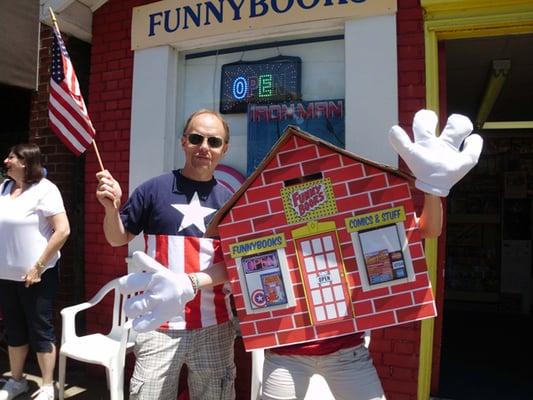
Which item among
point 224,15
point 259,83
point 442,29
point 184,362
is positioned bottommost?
point 184,362

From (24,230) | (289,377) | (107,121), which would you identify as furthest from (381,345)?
(107,121)

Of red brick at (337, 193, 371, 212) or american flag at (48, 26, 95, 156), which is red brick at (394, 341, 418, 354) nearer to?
red brick at (337, 193, 371, 212)

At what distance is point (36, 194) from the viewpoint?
10.6 feet

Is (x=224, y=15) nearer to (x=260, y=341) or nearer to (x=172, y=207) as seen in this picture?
(x=172, y=207)

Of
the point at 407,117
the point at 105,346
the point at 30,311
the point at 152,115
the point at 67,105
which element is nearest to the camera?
the point at 67,105

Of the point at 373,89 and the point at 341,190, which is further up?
the point at 373,89

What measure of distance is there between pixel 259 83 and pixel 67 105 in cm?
128

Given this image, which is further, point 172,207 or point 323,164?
point 172,207

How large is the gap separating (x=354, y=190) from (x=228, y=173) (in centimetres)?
173

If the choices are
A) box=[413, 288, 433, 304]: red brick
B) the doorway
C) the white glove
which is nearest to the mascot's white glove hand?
box=[413, 288, 433, 304]: red brick

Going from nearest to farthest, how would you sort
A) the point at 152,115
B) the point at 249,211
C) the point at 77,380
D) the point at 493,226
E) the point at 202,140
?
the point at 249,211 < the point at 202,140 < the point at 152,115 < the point at 77,380 < the point at 493,226

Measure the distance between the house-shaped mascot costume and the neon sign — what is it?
1590 millimetres

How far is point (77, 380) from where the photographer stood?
3.65m

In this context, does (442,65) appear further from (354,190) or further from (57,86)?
(57,86)
